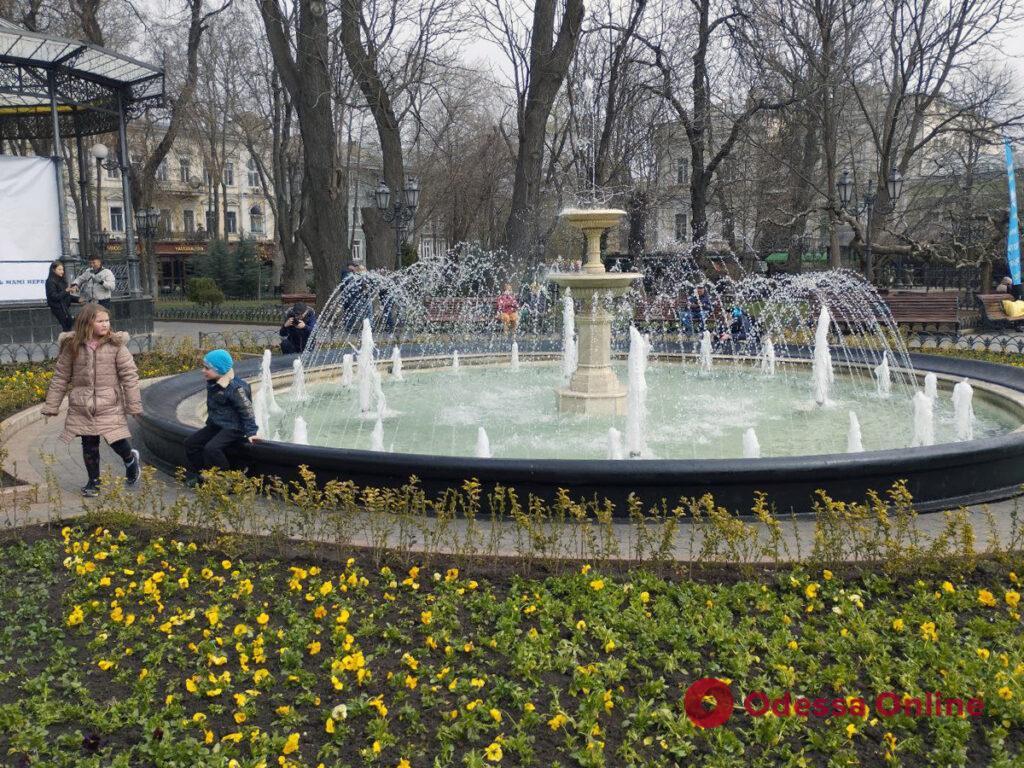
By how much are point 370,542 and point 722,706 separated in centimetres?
248

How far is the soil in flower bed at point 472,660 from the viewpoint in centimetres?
329

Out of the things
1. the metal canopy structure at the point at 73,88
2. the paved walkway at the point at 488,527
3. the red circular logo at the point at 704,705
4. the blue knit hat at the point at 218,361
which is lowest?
the red circular logo at the point at 704,705

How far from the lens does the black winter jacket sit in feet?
20.6

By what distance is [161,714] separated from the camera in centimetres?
347

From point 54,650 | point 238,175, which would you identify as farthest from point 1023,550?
point 238,175

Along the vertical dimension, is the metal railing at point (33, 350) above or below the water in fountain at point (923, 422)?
above

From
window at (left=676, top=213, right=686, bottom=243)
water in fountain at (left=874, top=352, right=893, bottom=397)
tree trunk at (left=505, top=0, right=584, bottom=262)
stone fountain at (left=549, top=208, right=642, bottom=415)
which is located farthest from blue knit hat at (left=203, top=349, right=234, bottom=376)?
window at (left=676, top=213, right=686, bottom=243)

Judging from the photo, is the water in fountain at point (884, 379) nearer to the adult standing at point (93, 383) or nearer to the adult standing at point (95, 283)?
the adult standing at point (93, 383)

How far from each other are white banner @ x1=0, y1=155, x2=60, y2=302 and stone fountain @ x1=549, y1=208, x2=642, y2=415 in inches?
527

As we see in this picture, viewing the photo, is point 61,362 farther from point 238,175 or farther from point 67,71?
point 238,175

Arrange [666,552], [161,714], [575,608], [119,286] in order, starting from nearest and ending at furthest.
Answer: [161,714], [575,608], [666,552], [119,286]

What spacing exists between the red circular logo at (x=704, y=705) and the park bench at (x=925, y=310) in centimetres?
1734

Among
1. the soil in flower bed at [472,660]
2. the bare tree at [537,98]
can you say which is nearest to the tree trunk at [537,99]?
the bare tree at [537,98]

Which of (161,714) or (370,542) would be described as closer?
(161,714)
